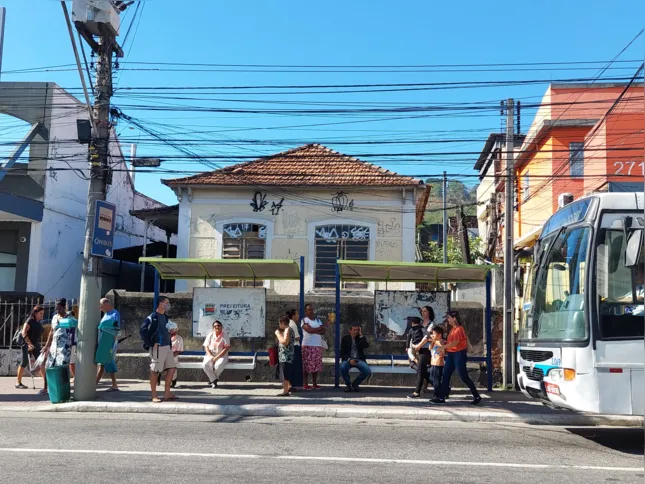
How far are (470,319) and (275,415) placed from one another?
240 inches

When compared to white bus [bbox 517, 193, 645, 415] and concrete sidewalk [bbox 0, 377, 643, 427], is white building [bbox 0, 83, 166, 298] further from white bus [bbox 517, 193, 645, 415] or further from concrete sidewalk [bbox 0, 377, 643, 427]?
white bus [bbox 517, 193, 645, 415]

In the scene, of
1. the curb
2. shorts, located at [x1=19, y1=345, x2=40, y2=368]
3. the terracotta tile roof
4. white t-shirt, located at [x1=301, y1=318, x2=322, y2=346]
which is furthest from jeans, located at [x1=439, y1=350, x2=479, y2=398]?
the terracotta tile roof

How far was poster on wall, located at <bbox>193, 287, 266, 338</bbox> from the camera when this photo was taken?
1421 centimetres

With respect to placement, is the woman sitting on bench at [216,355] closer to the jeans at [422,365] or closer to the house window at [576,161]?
the jeans at [422,365]

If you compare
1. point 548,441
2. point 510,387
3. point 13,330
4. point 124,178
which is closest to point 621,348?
point 548,441

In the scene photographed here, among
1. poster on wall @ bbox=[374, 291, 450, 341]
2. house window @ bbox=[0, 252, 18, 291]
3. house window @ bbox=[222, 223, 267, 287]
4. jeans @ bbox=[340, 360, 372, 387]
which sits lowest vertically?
jeans @ bbox=[340, 360, 372, 387]

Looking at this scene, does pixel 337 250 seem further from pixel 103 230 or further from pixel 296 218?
pixel 103 230

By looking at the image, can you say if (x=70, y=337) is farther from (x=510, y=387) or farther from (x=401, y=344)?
(x=510, y=387)

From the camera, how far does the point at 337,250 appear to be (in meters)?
20.2

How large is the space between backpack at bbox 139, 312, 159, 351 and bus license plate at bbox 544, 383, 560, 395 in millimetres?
6614

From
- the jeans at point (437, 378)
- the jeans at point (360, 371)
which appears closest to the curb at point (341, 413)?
the jeans at point (437, 378)

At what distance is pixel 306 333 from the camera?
13234 millimetres

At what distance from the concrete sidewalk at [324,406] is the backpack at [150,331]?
102 cm

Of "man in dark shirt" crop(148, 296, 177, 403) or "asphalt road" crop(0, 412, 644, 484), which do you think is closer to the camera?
"asphalt road" crop(0, 412, 644, 484)
